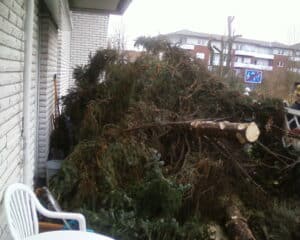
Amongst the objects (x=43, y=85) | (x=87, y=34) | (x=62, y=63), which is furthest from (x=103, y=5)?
(x=87, y=34)

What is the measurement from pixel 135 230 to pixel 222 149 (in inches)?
67.8

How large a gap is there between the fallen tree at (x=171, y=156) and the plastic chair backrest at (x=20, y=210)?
3.22ft

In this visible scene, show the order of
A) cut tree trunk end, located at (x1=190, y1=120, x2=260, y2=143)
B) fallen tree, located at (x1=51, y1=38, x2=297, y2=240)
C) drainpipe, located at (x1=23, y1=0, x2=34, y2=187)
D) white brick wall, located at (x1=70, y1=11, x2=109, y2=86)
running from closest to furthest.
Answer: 1. drainpipe, located at (x1=23, y1=0, x2=34, y2=187)
2. fallen tree, located at (x1=51, y1=38, x2=297, y2=240)
3. cut tree trunk end, located at (x1=190, y1=120, x2=260, y2=143)
4. white brick wall, located at (x1=70, y1=11, x2=109, y2=86)

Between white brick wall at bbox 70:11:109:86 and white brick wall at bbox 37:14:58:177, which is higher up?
white brick wall at bbox 70:11:109:86

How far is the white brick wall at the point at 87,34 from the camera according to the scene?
12180mm

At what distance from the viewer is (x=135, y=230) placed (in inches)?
143

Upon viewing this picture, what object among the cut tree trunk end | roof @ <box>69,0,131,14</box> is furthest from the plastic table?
roof @ <box>69,0,131,14</box>

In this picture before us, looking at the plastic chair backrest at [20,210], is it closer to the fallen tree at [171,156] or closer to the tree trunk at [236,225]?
the fallen tree at [171,156]

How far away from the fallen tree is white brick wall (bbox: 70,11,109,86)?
20.5 ft

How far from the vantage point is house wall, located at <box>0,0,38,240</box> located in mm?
2389

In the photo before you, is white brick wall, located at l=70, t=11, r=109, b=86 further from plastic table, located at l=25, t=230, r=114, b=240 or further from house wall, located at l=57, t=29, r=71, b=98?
plastic table, located at l=25, t=230, r=114, b=240

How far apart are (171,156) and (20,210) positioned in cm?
253

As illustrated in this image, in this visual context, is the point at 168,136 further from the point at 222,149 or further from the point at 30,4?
the point at 30,4

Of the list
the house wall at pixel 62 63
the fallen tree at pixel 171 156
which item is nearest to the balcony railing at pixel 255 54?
the house wall at pixel 62 63
